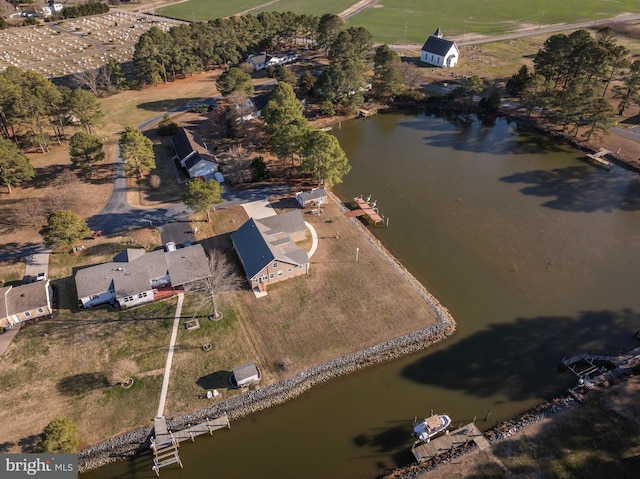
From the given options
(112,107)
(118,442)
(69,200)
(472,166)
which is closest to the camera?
(118,442)

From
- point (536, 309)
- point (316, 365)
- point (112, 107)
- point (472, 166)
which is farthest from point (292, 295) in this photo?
point (112, 107)

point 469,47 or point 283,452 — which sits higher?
point 469,47

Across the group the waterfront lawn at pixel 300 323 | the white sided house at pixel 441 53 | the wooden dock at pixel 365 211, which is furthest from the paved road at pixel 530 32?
the waterfront lawn at pixel 300 323

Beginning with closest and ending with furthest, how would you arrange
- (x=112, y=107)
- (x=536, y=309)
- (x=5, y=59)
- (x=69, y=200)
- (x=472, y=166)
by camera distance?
(x=536, y=309), (x=69, y=200), (x=472, y=166), (x=112, y=107), (x=5, y=59)

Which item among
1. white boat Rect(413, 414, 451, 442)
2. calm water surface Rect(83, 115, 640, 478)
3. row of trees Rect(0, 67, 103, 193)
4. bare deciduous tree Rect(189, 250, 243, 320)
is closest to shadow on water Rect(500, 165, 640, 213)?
calm water surface Rect(83, 115, 640, 478)

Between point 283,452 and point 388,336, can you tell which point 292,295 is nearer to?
point 388,336

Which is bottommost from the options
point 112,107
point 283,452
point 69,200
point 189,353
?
point 283,452
